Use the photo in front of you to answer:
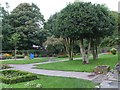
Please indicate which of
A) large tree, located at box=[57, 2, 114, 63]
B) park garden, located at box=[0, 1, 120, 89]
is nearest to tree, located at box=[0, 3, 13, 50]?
park garden, located at box=[0, 1, 120, 89]

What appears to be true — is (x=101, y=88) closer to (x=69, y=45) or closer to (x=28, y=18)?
(x=69, y=45)

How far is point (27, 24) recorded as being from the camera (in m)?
37.8

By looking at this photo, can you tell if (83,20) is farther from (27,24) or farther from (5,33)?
(27,24)

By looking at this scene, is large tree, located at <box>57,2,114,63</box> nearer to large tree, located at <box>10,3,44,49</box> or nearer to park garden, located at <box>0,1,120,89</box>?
park garden, located at <box>0,1,120,89</box>

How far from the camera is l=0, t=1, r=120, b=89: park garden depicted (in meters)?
14.1

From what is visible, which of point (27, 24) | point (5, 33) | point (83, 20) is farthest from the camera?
point (27, 24)

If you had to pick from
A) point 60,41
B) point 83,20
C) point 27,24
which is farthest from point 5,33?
point 83,20

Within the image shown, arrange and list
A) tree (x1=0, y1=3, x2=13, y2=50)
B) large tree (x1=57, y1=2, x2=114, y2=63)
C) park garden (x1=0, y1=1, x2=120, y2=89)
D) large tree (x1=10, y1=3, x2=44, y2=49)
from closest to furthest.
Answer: park garden (x1=0, y1=1, x2=120, y2=89)
large tree (x1=57, y1=2, x2=114, y2=63)
tree (x1=0, y1=3, x2=13, y2=50)
large tree (x1=10, y1=3, x2=44, y2=49)

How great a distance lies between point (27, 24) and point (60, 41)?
8025mm

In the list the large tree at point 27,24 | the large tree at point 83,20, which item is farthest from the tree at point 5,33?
the large tree at point 83,20

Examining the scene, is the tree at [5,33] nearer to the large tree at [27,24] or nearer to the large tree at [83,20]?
the large tree at [27,24]

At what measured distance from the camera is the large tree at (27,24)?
36.7 metres

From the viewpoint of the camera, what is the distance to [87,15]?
55.4 feet

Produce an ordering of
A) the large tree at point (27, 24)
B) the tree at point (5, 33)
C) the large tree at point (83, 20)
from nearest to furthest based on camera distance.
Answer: the large tree at point (83, 20) < the tree at point (5, 33) < the large tree at point (27, 24)
